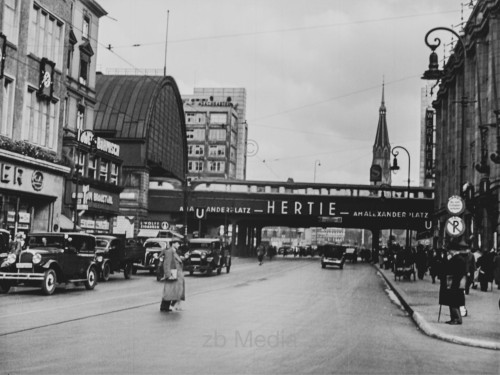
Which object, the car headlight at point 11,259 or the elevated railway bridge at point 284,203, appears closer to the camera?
the car headlight at point 11,259

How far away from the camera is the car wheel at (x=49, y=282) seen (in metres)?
19.5

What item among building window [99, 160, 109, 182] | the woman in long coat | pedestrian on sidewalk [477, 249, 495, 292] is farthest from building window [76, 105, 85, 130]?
the woman in long coat

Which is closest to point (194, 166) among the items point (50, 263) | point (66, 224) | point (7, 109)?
point (66, 224)

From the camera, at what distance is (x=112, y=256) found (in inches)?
1141

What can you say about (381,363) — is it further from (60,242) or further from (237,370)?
(60,242)

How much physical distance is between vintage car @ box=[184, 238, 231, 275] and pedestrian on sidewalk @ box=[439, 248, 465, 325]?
2059cm

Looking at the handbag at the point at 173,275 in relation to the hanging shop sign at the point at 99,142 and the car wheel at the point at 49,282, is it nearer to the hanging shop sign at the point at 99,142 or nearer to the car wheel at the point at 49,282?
the car wheel at the point at 49,282

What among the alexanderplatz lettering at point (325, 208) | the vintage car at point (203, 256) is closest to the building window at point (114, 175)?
the vintage car at point (203, 256)

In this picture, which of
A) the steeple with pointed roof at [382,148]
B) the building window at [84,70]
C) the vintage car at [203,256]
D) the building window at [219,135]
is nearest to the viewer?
the vintage car at [203,256]

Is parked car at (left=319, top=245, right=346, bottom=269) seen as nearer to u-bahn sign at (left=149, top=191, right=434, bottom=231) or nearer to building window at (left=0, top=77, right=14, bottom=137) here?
building window at (left=0, top=77, right=14, bottom=137)

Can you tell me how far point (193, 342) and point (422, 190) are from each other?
263 ft

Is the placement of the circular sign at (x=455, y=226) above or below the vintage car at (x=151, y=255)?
above

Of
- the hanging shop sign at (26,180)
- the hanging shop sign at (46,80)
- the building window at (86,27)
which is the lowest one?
the hanging shop sign at (26,180)

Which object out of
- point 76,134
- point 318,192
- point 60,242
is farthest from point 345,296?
point 318,192
